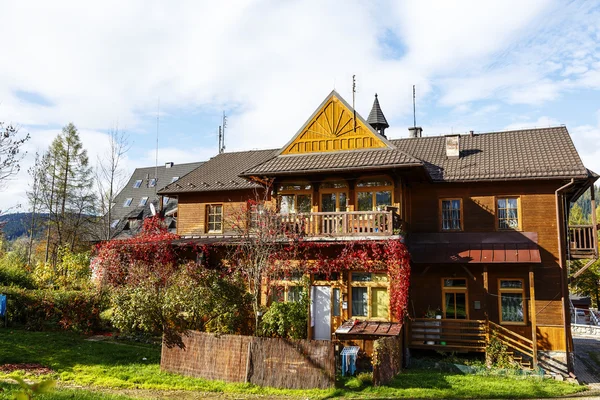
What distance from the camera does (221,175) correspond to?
24000 millimetres

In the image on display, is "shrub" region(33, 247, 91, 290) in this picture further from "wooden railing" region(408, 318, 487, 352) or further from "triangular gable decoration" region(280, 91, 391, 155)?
"wooden railing" region(408, 318, 487, 352)

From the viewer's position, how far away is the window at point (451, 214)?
19203mm

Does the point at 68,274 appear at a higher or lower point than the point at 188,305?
higher

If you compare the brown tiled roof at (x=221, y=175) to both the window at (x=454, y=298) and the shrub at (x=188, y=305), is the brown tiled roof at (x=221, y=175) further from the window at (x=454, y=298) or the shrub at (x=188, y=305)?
the window at (x=454, y=298)

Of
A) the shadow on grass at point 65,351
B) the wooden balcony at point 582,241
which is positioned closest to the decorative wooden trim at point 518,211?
the wooden balcony at point 582,241

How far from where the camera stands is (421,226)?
19.5 m

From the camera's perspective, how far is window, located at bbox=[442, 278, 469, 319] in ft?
60.0

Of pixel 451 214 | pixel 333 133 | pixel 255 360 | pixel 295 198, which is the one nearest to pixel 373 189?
pixel 333 133

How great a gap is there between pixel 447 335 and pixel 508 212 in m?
5.39

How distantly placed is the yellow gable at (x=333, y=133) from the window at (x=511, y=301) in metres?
6.89

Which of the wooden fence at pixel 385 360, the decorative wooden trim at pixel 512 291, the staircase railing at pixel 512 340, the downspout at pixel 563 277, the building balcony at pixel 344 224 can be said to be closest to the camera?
the wooden fence at pixel 385 360

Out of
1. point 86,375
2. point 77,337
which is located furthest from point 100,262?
point 86,375

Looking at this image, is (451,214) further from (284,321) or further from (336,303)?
(284,321)

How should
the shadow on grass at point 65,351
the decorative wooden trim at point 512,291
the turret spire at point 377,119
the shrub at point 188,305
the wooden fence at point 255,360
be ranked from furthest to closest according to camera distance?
the turret spire at point 377,119 → the decorative wooden trim at point 512,291 → the shrub at point 188,305 → the shadow on grass at point 65,351 → the wooden fence at point 255,360
